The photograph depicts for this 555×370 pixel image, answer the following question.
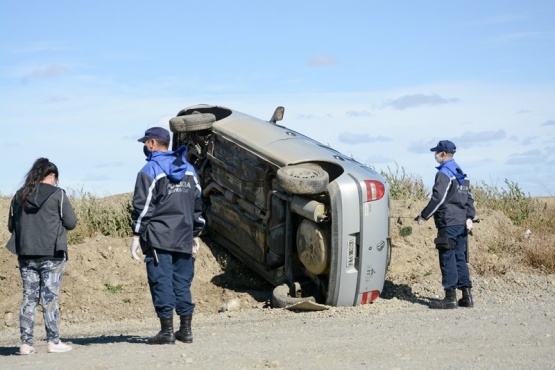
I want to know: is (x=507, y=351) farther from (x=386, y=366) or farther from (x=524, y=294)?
(x=524, y=294)

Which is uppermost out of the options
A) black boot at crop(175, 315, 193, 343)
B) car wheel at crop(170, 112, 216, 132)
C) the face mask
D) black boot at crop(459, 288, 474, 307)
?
car wheel at crop(170, 112, 216, 132)

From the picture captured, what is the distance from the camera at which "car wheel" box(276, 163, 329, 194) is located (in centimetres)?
1053

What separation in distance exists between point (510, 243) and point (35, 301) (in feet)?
26.1

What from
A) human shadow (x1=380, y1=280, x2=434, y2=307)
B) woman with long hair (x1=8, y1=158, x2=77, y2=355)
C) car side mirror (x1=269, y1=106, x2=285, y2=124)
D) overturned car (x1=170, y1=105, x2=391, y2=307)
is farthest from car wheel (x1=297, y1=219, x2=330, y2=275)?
woman with long hair (x1=8, y1=158, x2=77, y2=355)

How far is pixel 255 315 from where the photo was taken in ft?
35.9

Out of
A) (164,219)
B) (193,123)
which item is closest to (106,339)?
(164,219)

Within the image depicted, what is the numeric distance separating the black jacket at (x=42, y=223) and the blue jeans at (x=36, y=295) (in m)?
0.11

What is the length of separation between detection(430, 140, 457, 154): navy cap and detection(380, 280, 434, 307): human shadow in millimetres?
1887

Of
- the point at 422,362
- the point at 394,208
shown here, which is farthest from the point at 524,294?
the point at 422,362

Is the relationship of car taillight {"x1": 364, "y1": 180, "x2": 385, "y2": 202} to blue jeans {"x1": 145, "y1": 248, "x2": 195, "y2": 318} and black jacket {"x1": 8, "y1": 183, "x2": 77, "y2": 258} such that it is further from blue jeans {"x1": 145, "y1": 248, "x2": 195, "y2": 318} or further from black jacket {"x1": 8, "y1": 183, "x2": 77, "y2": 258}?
black jacket {"x1": 8, "y1": 183, "x2": 77, "y2": 258}

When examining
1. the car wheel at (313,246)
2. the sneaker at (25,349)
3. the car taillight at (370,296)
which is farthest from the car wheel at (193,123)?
the sneaker at (25,349)

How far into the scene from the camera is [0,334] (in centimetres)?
1092

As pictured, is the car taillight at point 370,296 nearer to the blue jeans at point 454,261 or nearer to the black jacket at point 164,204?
the blue jeans at point 454,261

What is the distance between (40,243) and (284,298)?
3447 millimetres
